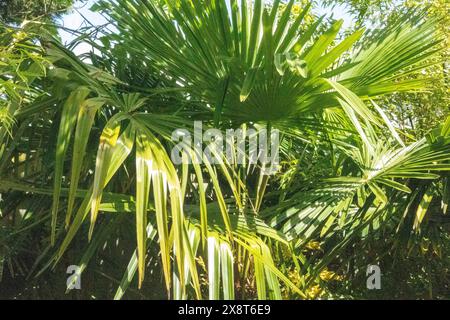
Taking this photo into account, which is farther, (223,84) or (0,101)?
(223,84)

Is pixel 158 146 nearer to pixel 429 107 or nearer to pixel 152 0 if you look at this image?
pixel 152 0

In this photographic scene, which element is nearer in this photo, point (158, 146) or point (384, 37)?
point (158, 146)

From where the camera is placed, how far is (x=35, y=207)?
2.30 meters

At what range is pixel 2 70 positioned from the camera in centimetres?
185

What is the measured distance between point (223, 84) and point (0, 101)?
0.76m

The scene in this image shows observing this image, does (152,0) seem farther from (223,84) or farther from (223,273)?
(223,273)

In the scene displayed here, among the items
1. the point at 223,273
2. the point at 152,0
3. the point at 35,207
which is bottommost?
the point at 223,273

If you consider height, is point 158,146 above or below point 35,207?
above

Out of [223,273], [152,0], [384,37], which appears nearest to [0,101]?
[152,0]

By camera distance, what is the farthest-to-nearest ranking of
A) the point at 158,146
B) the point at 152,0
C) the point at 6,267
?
the point at 6,267 → the point at 152,0 → the point at 158,146

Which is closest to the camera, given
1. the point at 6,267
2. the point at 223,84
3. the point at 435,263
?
the point at 223,84

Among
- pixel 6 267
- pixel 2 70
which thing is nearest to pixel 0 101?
pixel 2 70

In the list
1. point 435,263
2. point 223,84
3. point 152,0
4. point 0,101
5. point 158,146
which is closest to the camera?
point 158,146
